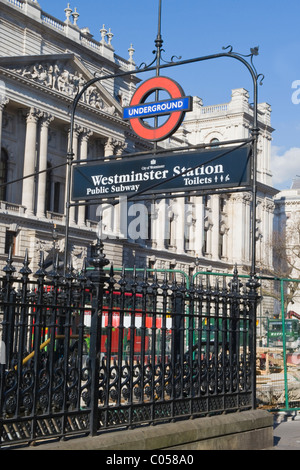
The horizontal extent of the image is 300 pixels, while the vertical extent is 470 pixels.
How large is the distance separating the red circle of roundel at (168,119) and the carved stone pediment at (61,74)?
29.9m

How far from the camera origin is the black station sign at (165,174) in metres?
9.59

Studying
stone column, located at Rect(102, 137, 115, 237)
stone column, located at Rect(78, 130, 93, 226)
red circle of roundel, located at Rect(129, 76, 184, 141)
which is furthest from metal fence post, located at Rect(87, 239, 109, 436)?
stone column, located at Rect(102, 137, 115, 237)

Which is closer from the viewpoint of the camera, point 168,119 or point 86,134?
point 168,119

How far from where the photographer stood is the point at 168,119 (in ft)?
33.9

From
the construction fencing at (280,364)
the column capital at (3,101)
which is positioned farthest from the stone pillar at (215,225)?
the construction fencing at (280,364)

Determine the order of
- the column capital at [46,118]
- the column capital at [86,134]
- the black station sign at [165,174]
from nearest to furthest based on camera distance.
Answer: the black station sign at [165,174], the column capital at [46,118], the column capital at [86,134]

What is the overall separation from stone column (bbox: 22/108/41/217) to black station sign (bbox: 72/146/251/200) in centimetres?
3105

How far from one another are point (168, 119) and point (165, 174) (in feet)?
2.85

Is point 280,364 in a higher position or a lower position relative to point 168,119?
lower

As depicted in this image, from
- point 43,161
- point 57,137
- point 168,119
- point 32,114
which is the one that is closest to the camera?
point 168,119

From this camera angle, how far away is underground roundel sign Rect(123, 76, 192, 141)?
10117mm

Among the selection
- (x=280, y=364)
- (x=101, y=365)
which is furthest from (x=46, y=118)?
(x=101, y=365)

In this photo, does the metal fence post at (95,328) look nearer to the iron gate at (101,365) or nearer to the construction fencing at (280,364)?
the iron gate at (101,365)

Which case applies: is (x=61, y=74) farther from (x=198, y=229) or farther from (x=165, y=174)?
(x=165, y=174)
